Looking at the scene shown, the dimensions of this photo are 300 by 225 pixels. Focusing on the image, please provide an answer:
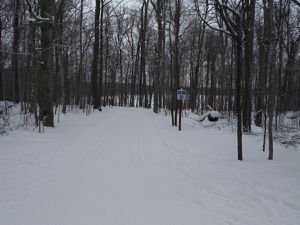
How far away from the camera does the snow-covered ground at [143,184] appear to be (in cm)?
465

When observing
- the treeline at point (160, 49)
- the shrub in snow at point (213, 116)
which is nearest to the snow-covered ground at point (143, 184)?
the treeline at point (160, 49)

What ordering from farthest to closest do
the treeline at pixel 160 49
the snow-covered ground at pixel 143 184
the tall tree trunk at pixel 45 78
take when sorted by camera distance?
1. the tall tree trunk at pixel 45 78
2. the treeline at pixel 160 49
3. the snow-covered ground at pixel 143 184

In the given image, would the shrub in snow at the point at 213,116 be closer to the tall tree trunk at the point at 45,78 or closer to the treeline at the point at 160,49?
the treeline at the point at 160,49

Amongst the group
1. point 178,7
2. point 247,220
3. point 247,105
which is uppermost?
point 178,7

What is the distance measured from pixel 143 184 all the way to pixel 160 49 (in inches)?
891

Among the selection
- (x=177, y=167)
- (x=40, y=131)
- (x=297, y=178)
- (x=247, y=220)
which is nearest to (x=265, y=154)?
(x=297, y=178)

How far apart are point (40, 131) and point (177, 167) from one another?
704 cm

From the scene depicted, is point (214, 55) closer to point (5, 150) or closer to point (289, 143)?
point (289, 143)

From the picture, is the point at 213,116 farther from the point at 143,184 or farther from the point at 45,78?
the point at 143,184

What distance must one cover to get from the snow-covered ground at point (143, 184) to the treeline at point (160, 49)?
1.56m

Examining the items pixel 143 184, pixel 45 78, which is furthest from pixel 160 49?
pixel 143 184

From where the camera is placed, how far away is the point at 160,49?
2773cm

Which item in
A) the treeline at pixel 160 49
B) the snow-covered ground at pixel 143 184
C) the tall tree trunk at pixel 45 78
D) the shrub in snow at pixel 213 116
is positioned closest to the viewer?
the snow-covered ground at pixel 143 184

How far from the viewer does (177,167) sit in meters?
7.95
